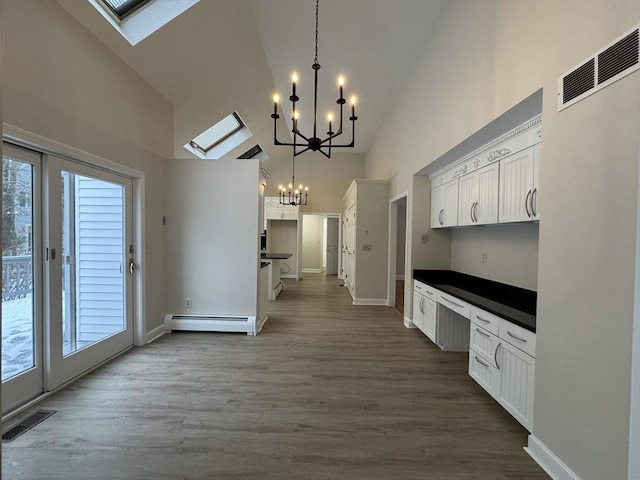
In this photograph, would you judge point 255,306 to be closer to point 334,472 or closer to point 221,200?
point 221,200

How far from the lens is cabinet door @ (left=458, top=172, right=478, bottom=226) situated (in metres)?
3.28

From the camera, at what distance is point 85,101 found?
2766mm

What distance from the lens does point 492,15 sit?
2559 mm

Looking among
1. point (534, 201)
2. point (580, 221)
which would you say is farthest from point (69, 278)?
point (534, 201)

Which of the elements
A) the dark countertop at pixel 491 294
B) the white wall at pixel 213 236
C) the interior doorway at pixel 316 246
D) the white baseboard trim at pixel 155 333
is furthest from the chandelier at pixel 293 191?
the dark countertop at pixel 491 294

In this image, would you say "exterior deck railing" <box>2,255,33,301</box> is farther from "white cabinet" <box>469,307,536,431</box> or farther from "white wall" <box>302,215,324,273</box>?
"white wall" <box>302,215,324,273</box>

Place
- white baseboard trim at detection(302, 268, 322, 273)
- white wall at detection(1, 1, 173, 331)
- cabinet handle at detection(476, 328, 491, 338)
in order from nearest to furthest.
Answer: white wall at detection(1, 1, 173, 331) < cabinet handle at detection(476, 328, 491, 338) < white baseboard trim at detection(302, 268, 322, 273)

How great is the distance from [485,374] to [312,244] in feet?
27.7

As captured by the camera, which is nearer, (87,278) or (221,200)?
(87,278)

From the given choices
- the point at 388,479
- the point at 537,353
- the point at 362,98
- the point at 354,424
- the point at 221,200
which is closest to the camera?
the point at 388,479

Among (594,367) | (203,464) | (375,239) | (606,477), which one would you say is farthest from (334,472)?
(375,239)

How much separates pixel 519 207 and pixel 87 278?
13.1ft

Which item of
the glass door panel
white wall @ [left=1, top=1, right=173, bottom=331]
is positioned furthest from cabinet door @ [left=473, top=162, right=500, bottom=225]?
the glass door panel

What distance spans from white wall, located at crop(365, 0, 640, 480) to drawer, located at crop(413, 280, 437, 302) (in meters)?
1.75
